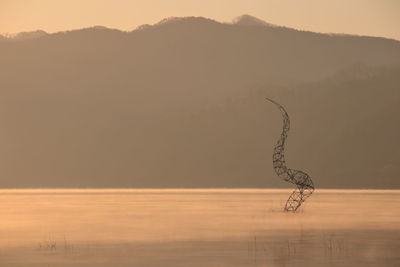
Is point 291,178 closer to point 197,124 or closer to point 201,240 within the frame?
point 201,240

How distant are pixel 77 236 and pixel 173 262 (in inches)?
322

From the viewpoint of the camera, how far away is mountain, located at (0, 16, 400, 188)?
128 m

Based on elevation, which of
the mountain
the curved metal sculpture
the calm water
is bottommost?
the calm water

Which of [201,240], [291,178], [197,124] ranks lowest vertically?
[201,240]

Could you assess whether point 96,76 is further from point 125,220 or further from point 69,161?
point 125,220

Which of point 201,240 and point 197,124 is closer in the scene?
point 201,240

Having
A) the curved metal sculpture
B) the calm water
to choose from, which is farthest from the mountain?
the calm water

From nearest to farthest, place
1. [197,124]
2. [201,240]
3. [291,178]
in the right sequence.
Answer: [201,240], [291,178], [197,124]

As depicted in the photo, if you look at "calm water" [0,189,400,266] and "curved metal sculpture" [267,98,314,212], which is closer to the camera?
"calm water" [0,189,400,266]

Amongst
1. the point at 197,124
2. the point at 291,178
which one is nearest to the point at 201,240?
the point at 291,178

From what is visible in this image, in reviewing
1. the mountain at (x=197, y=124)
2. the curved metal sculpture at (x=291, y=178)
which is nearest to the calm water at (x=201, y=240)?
the curved metal sculpture at (x=291, y=178)

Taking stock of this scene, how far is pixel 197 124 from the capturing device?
→ 148625 millimetres

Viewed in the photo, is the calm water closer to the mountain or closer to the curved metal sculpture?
the curved metal sculpture

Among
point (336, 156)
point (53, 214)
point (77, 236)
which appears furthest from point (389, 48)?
point (77, 236)
